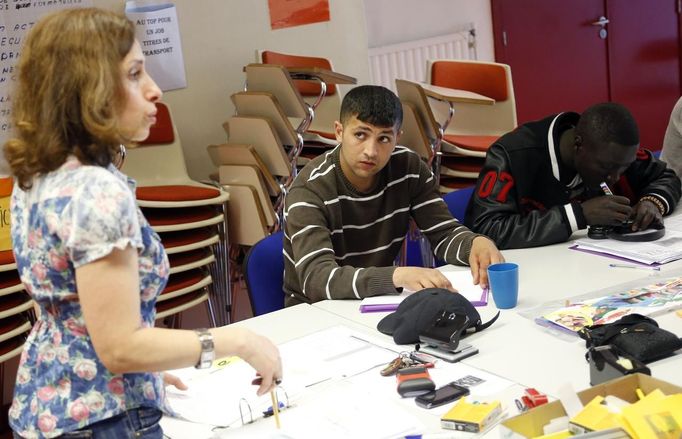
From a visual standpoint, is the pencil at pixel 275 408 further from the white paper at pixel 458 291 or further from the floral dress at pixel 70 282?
the white paper at pixel 458 291

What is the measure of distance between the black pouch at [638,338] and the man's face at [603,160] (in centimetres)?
93

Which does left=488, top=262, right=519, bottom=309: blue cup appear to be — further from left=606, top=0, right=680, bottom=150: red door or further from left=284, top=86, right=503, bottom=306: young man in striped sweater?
left=606, top=0, right=680, bottom=150: red door

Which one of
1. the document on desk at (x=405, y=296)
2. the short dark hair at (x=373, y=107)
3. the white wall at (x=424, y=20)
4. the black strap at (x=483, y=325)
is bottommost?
the black strap at (x=483, y=325)

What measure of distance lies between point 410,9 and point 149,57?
218cm

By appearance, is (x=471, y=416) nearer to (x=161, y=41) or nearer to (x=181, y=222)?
(x=181, y=222)

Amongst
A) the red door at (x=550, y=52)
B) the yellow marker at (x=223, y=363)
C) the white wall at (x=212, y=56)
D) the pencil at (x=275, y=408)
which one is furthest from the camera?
the red door at (x=550, y=52)

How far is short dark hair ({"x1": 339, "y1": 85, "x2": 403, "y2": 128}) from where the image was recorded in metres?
2.56

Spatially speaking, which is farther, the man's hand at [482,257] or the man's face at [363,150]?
the man's face at [363,150]

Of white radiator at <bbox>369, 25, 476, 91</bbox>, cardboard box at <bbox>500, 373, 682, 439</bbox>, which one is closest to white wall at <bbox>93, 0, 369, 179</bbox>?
white radiator at <bbox>369, 25, 476, 91</bbox>

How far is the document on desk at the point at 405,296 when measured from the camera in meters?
2.15

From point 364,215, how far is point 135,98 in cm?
141

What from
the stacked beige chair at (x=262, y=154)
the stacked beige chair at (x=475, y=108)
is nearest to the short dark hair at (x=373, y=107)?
the stacked beige chair at (x=262, y=154)

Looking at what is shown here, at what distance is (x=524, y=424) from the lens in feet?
4.36

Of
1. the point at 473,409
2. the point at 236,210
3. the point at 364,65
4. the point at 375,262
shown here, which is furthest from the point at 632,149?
the point at 364,65
